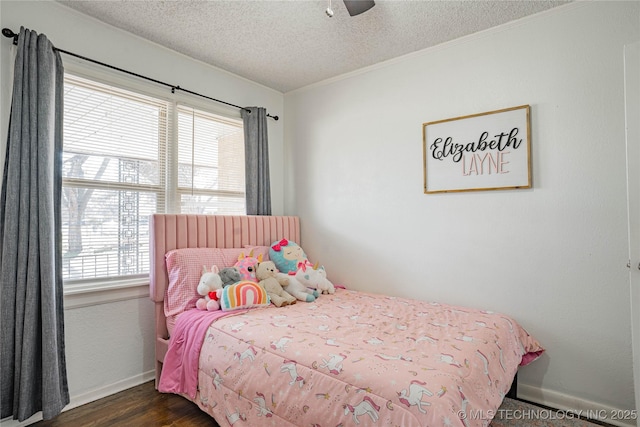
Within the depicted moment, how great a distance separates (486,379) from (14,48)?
10.2ft

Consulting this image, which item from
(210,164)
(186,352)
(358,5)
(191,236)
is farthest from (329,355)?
(210,164)

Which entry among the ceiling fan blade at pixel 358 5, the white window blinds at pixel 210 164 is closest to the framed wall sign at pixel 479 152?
the ceiling fan blade at pixel 358 5

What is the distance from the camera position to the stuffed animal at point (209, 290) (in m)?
2.30

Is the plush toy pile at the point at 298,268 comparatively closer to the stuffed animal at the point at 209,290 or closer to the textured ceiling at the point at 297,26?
the stuffed animal at the point at 209,290

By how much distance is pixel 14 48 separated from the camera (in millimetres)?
2049

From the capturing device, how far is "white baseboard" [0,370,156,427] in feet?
6.49

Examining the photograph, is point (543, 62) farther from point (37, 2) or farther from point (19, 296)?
point (19, 296)

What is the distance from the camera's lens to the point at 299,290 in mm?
2711

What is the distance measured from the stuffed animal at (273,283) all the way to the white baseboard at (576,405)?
1699mm

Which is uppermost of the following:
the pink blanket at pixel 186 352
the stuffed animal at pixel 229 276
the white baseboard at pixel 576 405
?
the stuffed animal at pixel 229 276

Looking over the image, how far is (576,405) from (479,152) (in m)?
1.72

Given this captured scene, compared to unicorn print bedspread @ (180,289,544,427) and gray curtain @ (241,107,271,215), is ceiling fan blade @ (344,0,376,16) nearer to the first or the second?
gray curtain @ (241,107,271,215)

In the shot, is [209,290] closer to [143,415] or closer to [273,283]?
[273,283]

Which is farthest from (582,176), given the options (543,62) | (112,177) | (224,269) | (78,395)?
(78,395)
